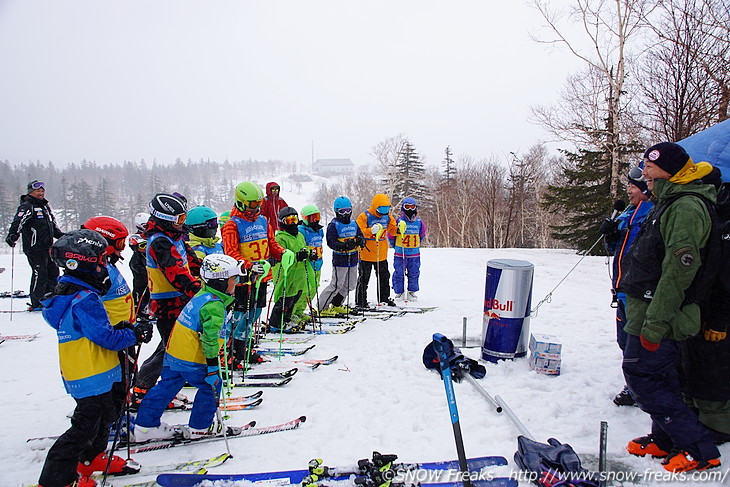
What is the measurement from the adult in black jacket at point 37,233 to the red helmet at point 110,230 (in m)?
5.39

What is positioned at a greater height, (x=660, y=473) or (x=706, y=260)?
(x=706, y=260)

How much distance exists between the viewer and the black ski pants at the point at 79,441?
8.90 ft

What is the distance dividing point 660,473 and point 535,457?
904mm

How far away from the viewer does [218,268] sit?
3.66 meters

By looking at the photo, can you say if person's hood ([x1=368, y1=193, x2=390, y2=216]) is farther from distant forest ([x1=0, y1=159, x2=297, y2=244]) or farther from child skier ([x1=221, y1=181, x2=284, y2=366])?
distant forest ([x1=0, y1=159, x2=297, y2=244])

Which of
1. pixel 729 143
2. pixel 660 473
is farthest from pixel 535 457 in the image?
pixel 729 143

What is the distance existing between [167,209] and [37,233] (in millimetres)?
5896

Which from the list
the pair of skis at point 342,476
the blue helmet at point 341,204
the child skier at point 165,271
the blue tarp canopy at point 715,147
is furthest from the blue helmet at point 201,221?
the blue tarp canopy at point 715,147

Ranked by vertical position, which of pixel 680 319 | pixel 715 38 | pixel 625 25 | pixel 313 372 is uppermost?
pixel 625 25

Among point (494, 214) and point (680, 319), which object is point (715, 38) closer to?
point (680, 319)

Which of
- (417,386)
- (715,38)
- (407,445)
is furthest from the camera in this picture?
(715,38)

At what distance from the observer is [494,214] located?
33.3m

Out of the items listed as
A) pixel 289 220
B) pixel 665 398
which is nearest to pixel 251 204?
pixel 289 220

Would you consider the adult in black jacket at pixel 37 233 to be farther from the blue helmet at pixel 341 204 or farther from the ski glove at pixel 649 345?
the ski glove at pixel 649 345
